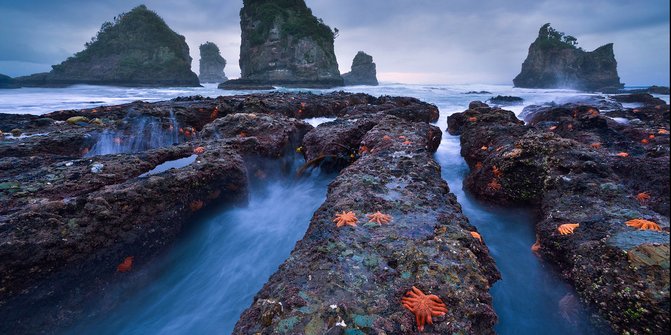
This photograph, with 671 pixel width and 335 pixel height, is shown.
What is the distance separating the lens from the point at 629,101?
22.9 metres

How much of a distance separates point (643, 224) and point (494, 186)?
287cm

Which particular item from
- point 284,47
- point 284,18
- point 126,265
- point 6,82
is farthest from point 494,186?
point 284,18

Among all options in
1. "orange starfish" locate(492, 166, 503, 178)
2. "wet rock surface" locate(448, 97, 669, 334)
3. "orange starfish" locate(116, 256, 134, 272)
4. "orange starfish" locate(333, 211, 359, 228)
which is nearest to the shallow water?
"orange starfish" locate(116, 256, 134, 272)

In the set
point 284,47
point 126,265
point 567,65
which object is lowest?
point 126,265

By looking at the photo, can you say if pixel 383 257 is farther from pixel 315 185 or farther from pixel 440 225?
pixel 315 185

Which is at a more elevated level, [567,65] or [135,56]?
[135,56]

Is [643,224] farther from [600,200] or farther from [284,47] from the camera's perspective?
[284,47]

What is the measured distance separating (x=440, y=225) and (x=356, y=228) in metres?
1.08

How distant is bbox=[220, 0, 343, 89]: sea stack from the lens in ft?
224

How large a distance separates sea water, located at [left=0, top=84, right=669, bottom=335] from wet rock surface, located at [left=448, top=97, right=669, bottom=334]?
0.44 meters

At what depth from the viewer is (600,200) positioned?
13.6 ft

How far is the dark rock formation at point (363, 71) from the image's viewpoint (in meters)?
124

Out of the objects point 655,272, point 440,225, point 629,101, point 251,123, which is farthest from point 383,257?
point 629,101

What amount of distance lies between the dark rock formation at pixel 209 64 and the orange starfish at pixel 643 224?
151 m
